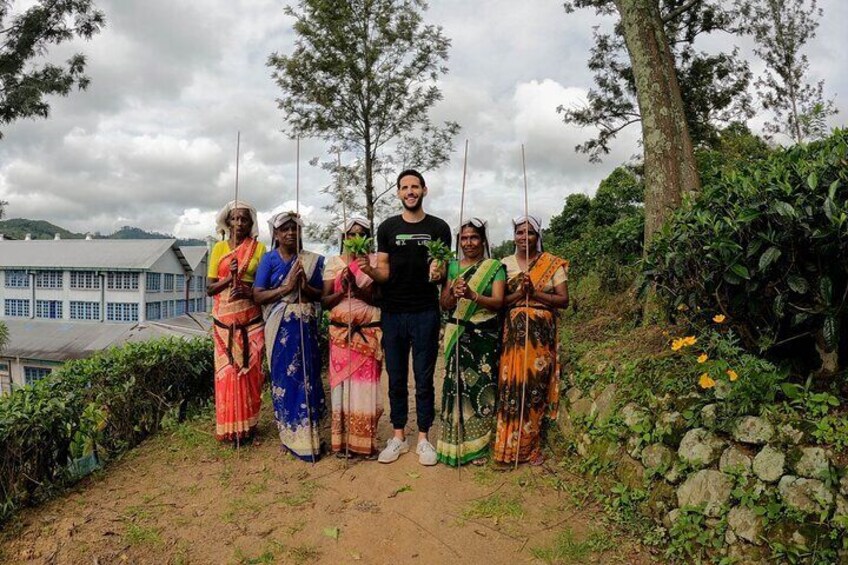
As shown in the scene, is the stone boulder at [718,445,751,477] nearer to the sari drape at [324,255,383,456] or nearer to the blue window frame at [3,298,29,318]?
the sari drape at [324,255,383,456]

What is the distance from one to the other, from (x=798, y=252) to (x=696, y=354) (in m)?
1.00

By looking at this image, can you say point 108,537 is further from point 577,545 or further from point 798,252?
point 798,252

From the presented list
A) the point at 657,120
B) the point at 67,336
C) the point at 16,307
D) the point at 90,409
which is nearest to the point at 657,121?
the point at 657,120

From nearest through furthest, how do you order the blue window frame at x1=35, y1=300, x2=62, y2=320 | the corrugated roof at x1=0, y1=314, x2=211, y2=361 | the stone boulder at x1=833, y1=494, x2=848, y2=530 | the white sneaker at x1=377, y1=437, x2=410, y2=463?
the stone boulder at x1=833, y1=494, x2=848, y2=530 < the white sneaker at x1=377, y1=437, x2=410, y2=463 < the corrugated roof at x1=0, y1=314, x2=211, y2=361 < the blue window frame at x1=35, y1=300, x2=62, y2=320

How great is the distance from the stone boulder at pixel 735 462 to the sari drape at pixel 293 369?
2.80m

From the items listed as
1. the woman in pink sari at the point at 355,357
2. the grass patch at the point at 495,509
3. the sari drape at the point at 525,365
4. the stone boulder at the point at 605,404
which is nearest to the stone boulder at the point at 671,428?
the stone boulder at the point at 605,404

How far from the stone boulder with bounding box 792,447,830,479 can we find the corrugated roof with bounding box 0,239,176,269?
84.7 feet

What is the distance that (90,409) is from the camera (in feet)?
13.0

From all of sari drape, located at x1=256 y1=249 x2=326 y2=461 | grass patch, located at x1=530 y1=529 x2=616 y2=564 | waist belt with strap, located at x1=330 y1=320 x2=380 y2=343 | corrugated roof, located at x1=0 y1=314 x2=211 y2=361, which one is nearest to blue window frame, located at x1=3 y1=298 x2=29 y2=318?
corrugated roof, located at x1=0 y1=314 x2=211 y2=361

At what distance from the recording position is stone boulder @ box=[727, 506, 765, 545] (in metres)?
2.39

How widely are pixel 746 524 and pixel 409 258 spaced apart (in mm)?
2488

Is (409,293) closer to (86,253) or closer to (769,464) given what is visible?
(769,464)

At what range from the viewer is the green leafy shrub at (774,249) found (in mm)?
2594

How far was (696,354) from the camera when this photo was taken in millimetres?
3504
